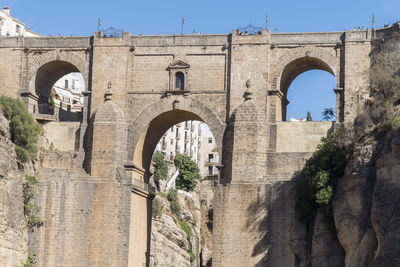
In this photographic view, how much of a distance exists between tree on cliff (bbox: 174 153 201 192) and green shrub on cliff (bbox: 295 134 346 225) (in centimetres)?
4340

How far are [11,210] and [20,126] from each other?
5.29 m

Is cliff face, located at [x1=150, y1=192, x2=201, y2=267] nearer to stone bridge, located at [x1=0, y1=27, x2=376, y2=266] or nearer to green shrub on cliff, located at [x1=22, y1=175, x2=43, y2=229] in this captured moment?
stone bridge, located at [x1=0, y1=27, x2=376, y2=266]

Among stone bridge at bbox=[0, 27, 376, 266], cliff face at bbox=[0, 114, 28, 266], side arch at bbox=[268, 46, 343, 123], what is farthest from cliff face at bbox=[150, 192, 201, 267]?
side arch at bbox=[268, 46, 343, 123]

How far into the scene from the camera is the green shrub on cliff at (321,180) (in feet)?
165

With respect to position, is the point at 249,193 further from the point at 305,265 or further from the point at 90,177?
the point at 90,177

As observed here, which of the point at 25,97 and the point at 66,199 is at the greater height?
the point at 25,97

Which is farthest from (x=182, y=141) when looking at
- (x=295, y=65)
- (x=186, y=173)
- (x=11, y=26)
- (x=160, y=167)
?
(x=295, y=65)

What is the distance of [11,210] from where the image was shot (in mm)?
53000

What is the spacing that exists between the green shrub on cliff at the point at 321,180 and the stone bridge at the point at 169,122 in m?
0.78

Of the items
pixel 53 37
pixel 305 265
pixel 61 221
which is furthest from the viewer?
pixel 53 37

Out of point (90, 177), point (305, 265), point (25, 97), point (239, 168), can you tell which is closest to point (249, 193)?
point (239, 168)

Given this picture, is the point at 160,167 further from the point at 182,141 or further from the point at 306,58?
the point at 306,58

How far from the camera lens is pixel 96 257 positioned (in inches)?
2156

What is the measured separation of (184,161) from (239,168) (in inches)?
1785
